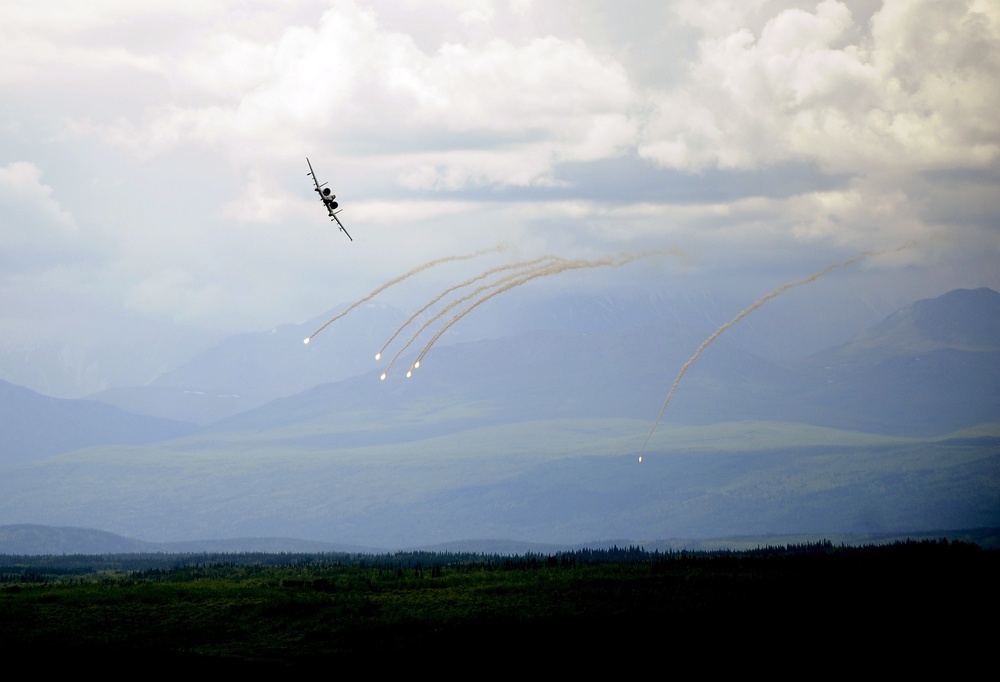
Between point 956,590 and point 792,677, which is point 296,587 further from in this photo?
point 956,590

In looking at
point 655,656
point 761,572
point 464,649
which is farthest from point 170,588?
point 761,572

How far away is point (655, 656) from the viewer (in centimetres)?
12481

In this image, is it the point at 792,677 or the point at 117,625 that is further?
the point at 117,625

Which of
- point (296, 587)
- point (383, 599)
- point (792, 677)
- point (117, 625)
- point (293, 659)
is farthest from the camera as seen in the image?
point (296, 587)

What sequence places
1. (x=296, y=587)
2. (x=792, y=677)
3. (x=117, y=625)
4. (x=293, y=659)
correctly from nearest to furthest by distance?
(x=792, y=677), (x=293, y=659), (x=117, y=625), (x=296, y=587)

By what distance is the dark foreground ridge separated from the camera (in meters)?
129

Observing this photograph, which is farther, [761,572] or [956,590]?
[761,572]

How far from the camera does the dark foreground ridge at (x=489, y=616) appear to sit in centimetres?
12925

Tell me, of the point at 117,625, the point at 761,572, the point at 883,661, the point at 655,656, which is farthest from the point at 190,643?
the point at 761,572

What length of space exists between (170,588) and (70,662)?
3995 cm

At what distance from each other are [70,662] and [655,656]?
55.8 metres

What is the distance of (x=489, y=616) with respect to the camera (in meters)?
144

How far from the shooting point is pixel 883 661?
124875mm

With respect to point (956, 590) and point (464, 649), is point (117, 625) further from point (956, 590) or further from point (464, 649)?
point (956, 590)
